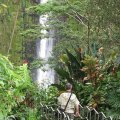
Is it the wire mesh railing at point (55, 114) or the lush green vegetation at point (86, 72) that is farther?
the wire mesh railing at point (55, 114)

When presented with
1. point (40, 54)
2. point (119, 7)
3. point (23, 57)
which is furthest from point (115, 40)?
point (23, 57)

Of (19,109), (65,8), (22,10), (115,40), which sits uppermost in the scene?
(22,10)

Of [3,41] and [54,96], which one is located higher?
[3,41]

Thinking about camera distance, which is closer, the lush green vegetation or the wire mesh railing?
the lush green vegetation

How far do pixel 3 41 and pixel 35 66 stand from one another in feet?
45.9

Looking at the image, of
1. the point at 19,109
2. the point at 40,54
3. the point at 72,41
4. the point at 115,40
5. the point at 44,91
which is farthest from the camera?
the point at 40,54

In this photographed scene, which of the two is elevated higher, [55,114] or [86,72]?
[86,72]

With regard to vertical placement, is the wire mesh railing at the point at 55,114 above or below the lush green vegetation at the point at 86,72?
below

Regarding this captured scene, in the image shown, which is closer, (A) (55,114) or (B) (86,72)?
(A) (55,114)

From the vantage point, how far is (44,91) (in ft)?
20.4

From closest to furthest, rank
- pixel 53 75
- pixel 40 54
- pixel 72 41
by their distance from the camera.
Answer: pixel 72 41, pixel 53 75, pixel 40 54

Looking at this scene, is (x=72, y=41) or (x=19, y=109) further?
(x=72, y=41)

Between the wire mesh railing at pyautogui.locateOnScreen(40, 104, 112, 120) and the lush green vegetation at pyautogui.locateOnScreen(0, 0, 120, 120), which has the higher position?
the lush green vegetation at pyautogui.locateOnScreen(0, 0, 120, 120)

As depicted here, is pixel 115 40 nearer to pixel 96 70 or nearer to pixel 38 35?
pixel 96 70
